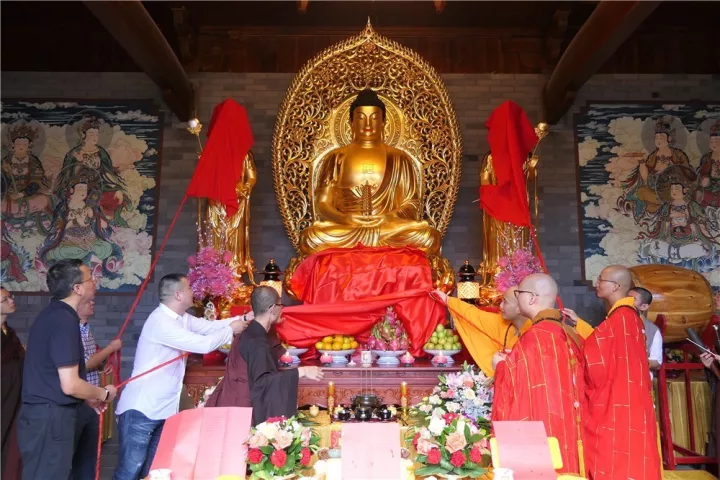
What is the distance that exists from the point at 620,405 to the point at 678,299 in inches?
109

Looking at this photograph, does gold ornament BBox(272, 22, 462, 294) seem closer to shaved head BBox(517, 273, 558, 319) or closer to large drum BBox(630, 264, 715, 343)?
large drum BBox(630, 264, 715, 343)

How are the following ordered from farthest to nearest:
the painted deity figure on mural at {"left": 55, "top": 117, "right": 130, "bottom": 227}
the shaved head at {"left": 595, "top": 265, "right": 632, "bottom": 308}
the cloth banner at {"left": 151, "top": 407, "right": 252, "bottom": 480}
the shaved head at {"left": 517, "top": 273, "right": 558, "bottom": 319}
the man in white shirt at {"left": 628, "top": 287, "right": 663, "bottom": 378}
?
the painted deity figure on mural at {"left": 55, "top": 117, "right": 130, "bottom": 227} < the man in white shirt at {"left": 628, "top": 287, "right": 663, "bottom": 378} < the shaved head at {"left": 595, "top": 265, "right": 632, "bottom": 308} < the shaved head at {"left": 517, "top": 273, "right": 558, "bottom": 319} < the cloth banner at {"left": 151, "top": 407, "right": 252, "bottom": 480}

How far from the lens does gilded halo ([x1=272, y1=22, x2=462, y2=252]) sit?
6406mm

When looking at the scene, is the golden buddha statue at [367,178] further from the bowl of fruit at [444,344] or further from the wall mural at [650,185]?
the wall mural at [650,185]

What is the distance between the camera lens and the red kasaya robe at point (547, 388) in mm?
2689

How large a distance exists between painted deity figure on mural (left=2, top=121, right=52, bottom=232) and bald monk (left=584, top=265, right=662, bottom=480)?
5.50 m

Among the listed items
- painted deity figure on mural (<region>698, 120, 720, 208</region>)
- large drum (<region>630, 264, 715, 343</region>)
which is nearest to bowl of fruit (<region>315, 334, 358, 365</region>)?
large drum (<region>630, 264, 715, 343</region>)

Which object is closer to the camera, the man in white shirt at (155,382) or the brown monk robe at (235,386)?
the brown monk robe at (235,386)

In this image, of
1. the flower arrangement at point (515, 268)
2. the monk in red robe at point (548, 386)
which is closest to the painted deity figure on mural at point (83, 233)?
the flower arrangement at point (515, 268)

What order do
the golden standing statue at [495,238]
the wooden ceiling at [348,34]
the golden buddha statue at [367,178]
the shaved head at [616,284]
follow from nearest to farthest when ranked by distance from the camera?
the shaved head at [616,284] → the golden standing statue at [495,238] → the golden buddha statue at [367,178] → the wooden ceiling at [348,34]

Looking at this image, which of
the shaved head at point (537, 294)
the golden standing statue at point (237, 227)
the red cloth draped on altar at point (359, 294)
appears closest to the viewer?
the shaved head at point (537, 294)

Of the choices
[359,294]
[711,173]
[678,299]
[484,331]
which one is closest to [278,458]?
[484,331]

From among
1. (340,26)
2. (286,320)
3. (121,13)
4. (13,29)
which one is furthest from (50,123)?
(286,320)

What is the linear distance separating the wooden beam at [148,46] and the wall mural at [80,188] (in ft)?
1.81
